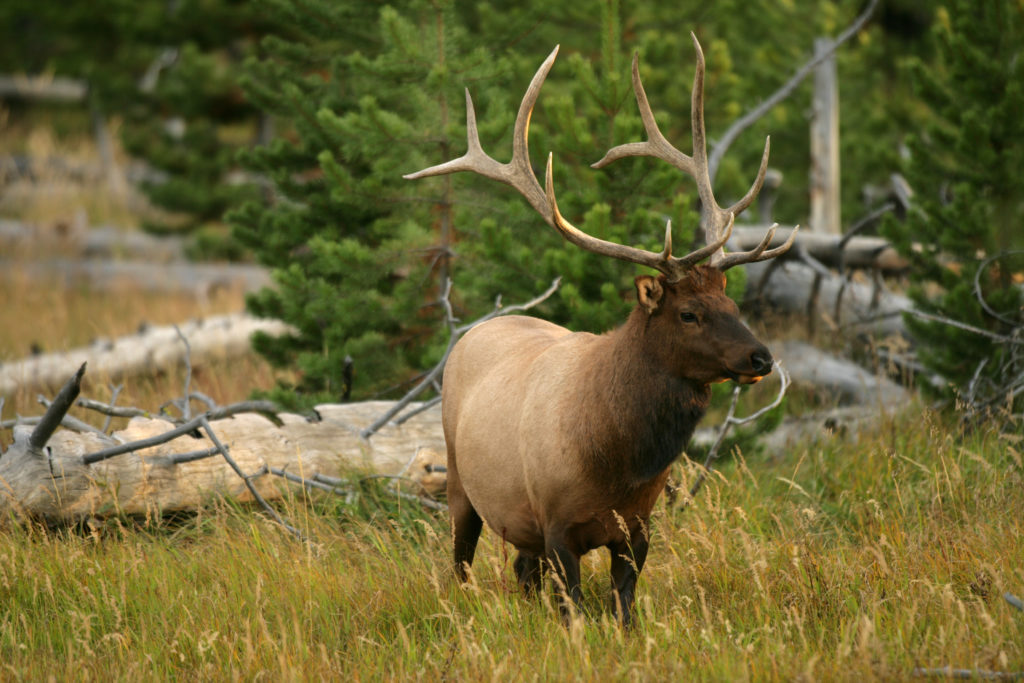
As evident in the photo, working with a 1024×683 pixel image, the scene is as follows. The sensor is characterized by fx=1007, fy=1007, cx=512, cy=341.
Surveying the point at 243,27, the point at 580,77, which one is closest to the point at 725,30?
the point at 243,27

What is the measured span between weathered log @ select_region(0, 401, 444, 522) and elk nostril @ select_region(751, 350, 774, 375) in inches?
90.6

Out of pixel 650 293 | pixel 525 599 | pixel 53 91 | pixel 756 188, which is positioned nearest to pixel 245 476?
Answer: pixel 525 599

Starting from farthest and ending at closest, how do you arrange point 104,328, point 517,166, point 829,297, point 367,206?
point 104,328
point 829,297
point 367,206
point 517,166

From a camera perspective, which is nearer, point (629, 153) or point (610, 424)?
point (610, 424)

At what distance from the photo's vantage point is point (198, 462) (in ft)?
17.4

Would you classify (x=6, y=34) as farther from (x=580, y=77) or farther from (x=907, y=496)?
(x=907, y=496)

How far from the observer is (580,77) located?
6.21 metres

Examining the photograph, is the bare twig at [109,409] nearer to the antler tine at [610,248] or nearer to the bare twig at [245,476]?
the bare twig at [245,476]

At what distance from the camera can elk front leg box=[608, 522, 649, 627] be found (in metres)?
3.98

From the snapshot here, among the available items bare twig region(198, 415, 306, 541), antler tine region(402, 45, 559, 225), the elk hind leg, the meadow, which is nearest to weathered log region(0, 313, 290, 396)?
bare twig region(198, 415, 306, 541)

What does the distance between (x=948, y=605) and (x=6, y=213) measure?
1919 centimetres

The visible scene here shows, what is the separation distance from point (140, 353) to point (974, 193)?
281 inches

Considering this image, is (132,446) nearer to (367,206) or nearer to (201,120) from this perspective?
(367,206)

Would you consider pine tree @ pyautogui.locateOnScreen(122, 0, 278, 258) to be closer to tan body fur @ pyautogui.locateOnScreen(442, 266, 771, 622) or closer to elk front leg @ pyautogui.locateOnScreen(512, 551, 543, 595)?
elk front leg @ pyautogui.locateOnScreen(512, 551, 543, 595)
